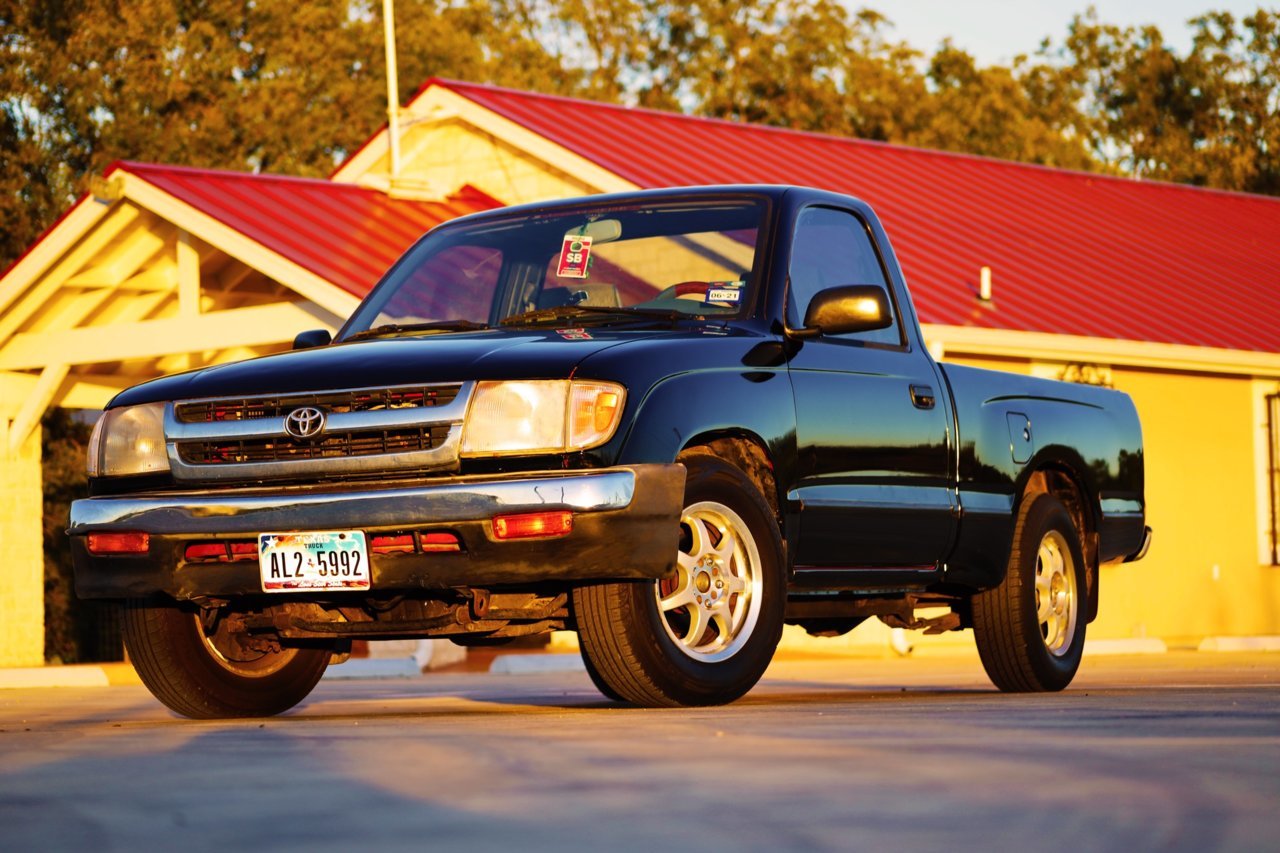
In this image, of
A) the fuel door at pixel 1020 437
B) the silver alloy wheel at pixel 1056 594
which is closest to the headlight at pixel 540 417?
the fuel door at pixel 1020 437

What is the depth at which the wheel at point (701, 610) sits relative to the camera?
23.9 ft

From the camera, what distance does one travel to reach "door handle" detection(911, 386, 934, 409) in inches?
352

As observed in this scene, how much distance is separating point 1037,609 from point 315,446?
3.73 m

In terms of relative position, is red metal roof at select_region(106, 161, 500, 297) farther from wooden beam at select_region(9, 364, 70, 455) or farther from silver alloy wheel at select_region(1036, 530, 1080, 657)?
silver alloy wheel at select_region(1036, 530, 1080, 657)

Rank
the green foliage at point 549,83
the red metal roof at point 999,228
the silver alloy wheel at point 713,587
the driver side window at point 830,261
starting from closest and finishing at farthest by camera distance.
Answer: the silver alloy wheel at point 713,587
the driver side window at point 830,261
the red metal roof at point 999,228
the green foliage at point 549,83

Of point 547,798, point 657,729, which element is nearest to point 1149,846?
point 547,798

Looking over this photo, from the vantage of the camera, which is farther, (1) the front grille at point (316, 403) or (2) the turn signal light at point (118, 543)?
(2) the turn signal light at point (118, 543)

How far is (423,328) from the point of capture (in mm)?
8625

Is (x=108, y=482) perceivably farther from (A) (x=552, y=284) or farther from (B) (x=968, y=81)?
(B) (x=968, y=81)

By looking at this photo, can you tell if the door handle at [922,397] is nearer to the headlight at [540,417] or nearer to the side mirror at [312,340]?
the headlight at [540,417]

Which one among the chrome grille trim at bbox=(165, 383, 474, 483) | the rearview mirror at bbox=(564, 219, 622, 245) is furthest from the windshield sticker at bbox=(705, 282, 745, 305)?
the chrome grille trim at bbox=(165, 383, 474, 483)

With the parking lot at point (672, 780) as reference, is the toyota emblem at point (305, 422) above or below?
above

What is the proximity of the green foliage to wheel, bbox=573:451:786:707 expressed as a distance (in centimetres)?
2819

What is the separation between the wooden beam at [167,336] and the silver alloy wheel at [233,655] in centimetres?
1063
